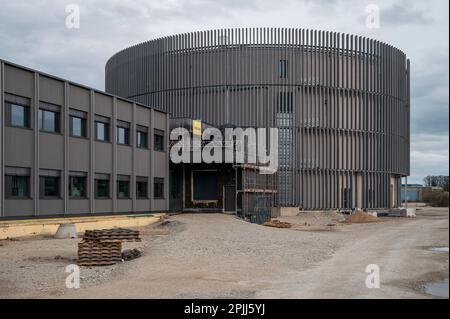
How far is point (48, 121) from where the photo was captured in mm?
30562

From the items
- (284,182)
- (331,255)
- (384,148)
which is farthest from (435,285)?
(384,148)

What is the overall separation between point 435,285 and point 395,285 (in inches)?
45.8

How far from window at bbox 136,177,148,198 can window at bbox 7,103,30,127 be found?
36.4 feet

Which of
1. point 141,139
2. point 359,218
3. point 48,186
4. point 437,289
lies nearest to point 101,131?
point 141,139

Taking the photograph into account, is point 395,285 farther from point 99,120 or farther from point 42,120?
point 99,120

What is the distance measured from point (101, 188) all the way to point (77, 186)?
96.0 inches

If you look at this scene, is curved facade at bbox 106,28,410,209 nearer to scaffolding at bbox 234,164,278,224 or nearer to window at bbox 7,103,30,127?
scaffolding at bbox 234,164,278,224

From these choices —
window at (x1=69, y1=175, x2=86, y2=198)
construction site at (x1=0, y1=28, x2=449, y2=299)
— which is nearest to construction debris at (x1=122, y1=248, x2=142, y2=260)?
construction site at (x1=0, y1=28, x2=449, y2=299)

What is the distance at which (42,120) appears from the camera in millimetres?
30031

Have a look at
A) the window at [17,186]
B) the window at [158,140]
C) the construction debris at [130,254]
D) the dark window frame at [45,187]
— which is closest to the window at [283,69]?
the window at [158,140]

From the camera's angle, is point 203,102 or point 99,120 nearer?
point 99,120

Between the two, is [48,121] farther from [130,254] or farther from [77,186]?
[130,254]

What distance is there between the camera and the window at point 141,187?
38.9 m

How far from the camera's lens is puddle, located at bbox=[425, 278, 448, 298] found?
41.9 feet
